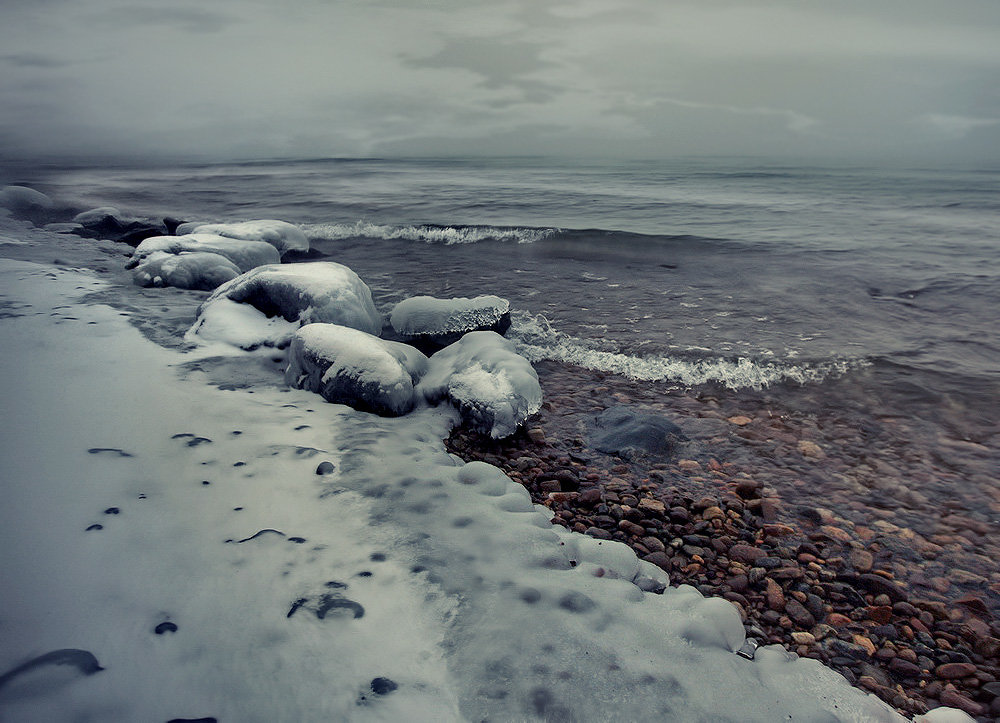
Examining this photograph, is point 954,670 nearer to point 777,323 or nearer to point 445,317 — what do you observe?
point 445,317

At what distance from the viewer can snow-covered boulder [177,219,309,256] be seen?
7.45m

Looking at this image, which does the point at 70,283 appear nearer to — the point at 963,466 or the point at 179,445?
the point at 179,445

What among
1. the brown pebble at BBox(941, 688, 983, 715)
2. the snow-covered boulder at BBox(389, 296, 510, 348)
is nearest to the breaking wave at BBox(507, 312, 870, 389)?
the snow-covered boulder at BBox(389, 296, 510, 348)

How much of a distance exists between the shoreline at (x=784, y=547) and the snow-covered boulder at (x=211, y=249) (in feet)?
14.8

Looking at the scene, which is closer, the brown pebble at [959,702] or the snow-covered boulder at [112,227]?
the brown pebble at [959,702]

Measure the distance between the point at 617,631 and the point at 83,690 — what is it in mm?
1416

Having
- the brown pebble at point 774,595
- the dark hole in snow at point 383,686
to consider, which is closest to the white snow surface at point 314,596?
the dark hole in snow at point 383,686

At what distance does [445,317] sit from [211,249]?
330 cm

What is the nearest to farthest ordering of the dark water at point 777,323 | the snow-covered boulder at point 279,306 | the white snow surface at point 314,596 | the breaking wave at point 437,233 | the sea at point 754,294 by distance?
1. the white snow surface at point 314,596
2. the dark water at point 777,323
3. the sea at point 754,294
4. the snow-covered boulder at point 279,306
5. the breaking wave at point 437,233

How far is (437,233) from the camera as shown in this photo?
36.6 ft

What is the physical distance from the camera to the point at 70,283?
4.77m

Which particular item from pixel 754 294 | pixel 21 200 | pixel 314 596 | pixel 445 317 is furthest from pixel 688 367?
pixel 21 200

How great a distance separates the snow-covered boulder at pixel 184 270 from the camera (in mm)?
5359

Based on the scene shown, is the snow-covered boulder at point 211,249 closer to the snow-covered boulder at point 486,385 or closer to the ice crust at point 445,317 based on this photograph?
the ice crust at point 445,317
